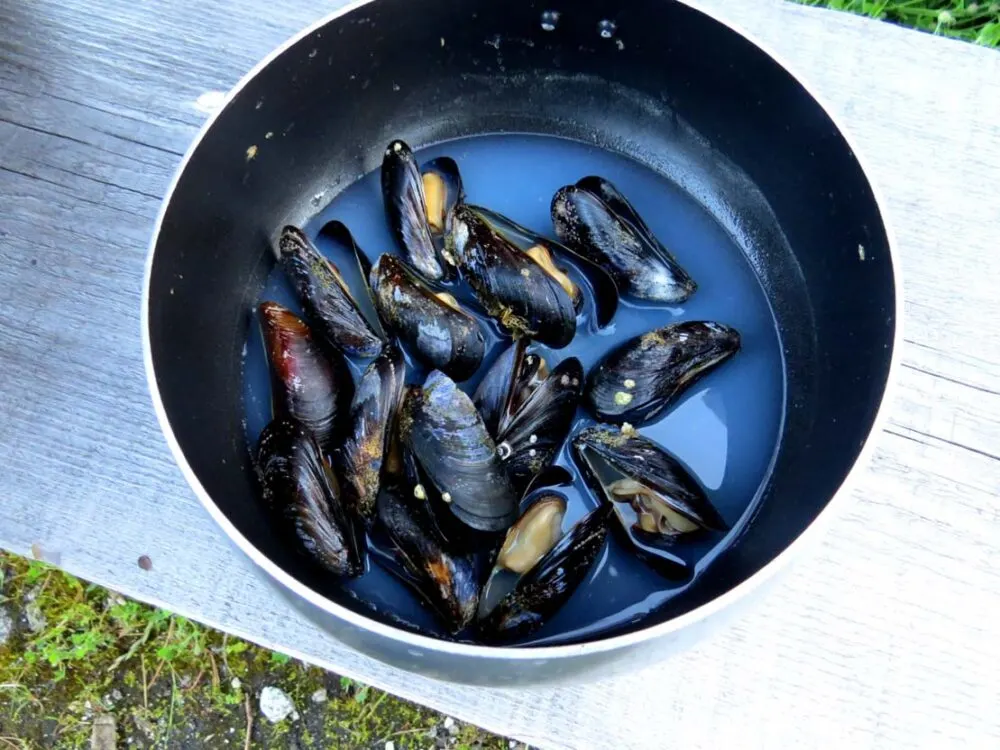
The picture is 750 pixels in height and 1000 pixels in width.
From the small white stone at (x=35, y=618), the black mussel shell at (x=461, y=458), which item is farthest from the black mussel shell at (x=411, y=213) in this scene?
the small white stone at (x=35, y=618)

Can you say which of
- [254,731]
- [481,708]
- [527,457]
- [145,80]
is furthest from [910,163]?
[254,731]

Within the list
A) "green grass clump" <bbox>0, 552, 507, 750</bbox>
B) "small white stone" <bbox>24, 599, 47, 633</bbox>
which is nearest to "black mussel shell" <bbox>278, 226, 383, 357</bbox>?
"green grass clump" <bbox>0, 552, 507, 750</bbox>

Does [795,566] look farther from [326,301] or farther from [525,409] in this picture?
[326,301]

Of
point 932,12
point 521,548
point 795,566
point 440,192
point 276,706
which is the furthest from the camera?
point 932,12

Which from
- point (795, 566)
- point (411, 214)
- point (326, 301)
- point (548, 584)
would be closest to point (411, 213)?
point (411, 214)

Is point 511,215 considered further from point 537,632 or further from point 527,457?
point 537,632
